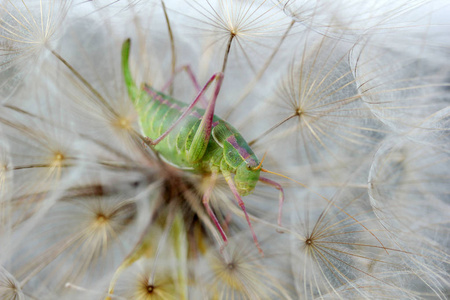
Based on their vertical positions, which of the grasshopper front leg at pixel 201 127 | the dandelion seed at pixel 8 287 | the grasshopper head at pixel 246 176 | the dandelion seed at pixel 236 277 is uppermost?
the grasshopper front leg at pixel 201 127

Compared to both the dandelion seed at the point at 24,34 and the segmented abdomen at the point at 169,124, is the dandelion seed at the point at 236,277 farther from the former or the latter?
the dandelion seed at the point at 24,34

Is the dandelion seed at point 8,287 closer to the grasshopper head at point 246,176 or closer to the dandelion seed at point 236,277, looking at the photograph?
the dandelion seed at point 236,277

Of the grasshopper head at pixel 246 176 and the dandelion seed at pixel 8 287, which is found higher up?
the grasshopper head at pixel 246 176

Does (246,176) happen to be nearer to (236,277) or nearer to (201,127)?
(201,127)

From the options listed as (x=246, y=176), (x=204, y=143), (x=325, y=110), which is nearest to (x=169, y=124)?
(x=204, y=143)

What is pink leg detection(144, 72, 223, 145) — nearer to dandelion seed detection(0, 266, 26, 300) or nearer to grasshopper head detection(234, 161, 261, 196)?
grasshopper head detection(234, 161, 261, 196)

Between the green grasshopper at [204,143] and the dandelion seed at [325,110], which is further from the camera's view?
the dandelion seed at [325,110]

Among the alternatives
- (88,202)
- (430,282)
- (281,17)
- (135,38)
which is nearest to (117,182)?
(88,202)

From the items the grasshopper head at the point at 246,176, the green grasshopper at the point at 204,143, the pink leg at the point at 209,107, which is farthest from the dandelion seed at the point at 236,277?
the pink leg at the point at 209,107
